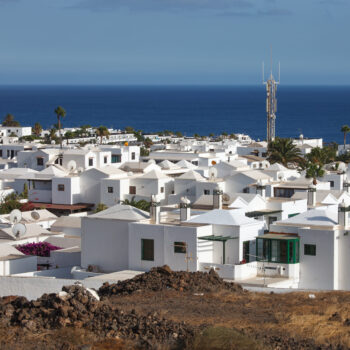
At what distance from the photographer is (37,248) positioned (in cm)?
3353

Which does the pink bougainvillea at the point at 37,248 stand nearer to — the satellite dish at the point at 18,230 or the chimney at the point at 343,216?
the satellite dish at the point at 18,230

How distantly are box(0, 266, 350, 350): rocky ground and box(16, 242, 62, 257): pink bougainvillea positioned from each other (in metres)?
12.0

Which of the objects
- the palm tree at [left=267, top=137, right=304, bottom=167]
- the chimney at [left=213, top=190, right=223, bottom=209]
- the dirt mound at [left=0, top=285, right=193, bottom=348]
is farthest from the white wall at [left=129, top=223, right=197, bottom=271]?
the palm tree at [left=267, top=137, right=304, bottom=167]

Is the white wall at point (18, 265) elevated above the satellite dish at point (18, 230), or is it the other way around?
the satellite dish at point (18, 230)

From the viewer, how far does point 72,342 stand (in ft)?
56.2

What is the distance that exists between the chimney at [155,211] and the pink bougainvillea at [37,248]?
19.0ft

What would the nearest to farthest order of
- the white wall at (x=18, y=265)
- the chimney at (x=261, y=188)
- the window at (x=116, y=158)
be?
the white wall at (x=18, y=265), the chimney at (x=261, y=188), the window at (x=116, y=158)

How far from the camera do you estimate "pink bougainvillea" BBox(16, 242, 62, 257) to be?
33.3 m

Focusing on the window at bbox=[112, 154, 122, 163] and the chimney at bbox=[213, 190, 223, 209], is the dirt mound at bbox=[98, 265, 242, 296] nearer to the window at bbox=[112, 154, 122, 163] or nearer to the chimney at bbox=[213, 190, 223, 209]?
the chimney at bbox=[213, 190, 223, 209]

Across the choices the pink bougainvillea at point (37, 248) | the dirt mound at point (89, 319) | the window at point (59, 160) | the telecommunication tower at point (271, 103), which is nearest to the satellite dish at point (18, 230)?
the pink bougainvillea at point (37, 248)

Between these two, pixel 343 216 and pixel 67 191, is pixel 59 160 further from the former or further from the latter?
pixel 343 216

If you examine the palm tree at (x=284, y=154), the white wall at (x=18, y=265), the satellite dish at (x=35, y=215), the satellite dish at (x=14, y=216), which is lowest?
the white wall at (x=18, y=265)

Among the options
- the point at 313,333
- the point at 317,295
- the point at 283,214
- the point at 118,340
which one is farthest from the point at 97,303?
the point at 283,214

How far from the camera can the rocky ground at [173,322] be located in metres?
16.8
